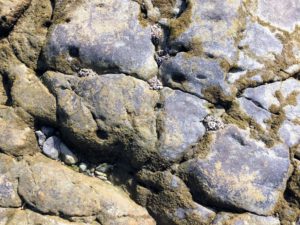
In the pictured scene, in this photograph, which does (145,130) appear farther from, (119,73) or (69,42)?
(69,42)

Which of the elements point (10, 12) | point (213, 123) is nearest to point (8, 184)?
point (10, 12)

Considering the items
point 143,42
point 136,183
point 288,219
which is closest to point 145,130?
point 136,183

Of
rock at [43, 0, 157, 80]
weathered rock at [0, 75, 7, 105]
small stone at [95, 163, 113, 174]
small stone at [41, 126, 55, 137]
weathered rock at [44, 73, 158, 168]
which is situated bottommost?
small stone at [95, 163, 113, 174]

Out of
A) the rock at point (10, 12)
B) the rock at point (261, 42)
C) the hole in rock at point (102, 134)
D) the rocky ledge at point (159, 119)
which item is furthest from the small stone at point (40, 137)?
the rock at point (261, 42)

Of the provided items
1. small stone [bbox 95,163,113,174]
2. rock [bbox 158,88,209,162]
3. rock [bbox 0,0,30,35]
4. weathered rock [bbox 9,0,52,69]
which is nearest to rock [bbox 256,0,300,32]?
rock [bbox 158,88,209,162]

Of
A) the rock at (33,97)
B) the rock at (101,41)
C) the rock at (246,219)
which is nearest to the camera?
the rock at (246,219)

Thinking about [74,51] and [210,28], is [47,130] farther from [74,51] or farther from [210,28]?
[210,28]

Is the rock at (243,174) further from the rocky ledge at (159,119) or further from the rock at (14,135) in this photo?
the rock at (14,135)

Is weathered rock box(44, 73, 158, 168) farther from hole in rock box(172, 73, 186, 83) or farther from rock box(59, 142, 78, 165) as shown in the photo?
hole in rock box(172, 73, 186, 83)
